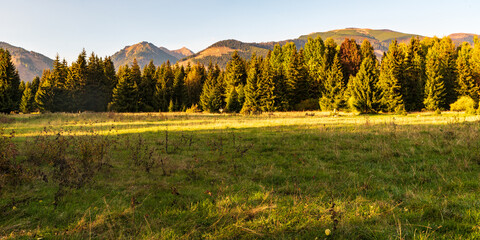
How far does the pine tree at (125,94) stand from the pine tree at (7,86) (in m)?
15.8

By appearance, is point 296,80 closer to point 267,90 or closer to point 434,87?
point 267,90

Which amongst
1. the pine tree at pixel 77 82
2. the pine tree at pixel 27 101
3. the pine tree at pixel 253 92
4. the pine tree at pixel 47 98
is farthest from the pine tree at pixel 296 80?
the pine tree at pixel 27 101

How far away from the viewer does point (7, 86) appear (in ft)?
132

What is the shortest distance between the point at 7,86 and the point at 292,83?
53498 millimetres

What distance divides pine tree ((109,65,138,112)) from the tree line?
0.20 m

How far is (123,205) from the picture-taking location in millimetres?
4344

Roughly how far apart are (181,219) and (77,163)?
5230 mm

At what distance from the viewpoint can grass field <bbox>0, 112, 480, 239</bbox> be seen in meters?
3.32

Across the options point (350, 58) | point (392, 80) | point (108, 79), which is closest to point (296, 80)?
point (350, 58)

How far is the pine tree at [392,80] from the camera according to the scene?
35781 mm

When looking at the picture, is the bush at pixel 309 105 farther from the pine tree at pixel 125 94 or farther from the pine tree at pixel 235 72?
the pine tree at pixel 125 94

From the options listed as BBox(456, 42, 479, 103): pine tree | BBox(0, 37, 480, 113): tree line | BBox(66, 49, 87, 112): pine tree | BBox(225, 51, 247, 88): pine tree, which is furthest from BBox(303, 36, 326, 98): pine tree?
BBox(66, 49, 87, 112): pine tree

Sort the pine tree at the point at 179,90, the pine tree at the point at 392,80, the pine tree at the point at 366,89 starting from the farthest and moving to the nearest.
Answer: the pine tree at the point at 179,90, the pine tree at the point at 392,80, the pine tree at the point at 366,89

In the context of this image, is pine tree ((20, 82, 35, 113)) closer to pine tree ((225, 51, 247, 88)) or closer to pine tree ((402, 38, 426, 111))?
pine tree ((225, 51, 247, 88))
